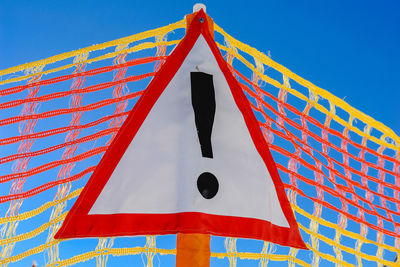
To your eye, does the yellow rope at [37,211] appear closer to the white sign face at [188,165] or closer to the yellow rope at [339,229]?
the white sign face at [188,165]

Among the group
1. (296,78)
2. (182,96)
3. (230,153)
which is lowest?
(230,153)

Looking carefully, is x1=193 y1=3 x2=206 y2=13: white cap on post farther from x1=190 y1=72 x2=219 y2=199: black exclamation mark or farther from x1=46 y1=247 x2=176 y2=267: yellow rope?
x1=46 y1=247 x2=176 y2=267: yellow rope

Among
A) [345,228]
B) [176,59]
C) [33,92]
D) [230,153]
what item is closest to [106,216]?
[230,153]

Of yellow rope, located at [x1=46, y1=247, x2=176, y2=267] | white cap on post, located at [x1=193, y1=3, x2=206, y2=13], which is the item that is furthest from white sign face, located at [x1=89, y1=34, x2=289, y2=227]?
yellow rope, located at [x1=46, y1=247, x2=176, y2=267]

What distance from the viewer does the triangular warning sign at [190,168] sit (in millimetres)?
1323

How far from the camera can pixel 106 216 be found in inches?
52.2

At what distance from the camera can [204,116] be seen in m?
1.47

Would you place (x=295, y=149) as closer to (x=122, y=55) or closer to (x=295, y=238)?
(x=295, y=238)

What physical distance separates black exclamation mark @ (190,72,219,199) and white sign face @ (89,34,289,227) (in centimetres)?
1

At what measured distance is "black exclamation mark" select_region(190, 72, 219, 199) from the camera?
1.37 metres

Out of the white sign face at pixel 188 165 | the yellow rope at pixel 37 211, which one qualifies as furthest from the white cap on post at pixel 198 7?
the yellow rope at pixel 37 211

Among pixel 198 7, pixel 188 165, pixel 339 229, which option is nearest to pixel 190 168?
pixel 188 165

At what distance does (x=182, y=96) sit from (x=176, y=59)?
17cm

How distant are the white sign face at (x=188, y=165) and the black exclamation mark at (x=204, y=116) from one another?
0.05ft
